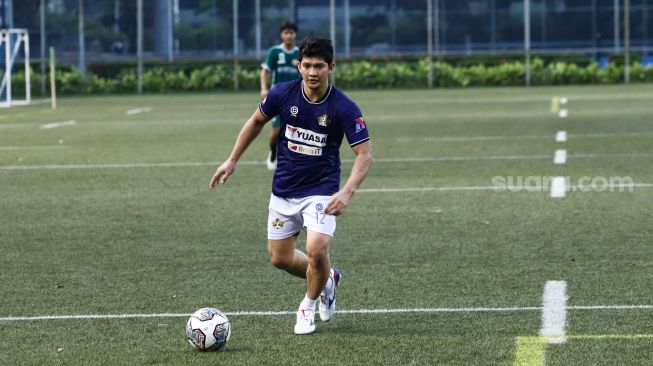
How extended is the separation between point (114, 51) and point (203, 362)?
1664 inches

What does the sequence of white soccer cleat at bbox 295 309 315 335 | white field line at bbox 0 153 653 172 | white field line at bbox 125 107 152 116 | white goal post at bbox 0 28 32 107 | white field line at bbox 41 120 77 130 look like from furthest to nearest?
white goal post at bbox 0 28 32 107
white field line at bbox 125 107 152 116
white field line at bbox 41 120 77 130
white field line at bbox 0 153 653 172
white soccer cleat at bbox 295 309 315 335

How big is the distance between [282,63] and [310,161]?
36.4ft

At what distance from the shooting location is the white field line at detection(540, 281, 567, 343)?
7.29 meters

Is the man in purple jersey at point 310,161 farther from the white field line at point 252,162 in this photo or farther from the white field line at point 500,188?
the white field line at point 252,162

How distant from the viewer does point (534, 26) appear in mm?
48750

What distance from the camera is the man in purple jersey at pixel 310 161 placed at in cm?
749

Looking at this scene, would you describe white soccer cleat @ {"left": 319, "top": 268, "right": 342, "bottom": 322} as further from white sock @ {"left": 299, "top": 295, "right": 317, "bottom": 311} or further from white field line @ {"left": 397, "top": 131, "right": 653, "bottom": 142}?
white field line @ {"left": 397, "top": 131, "right": 653, "bottom": 142}

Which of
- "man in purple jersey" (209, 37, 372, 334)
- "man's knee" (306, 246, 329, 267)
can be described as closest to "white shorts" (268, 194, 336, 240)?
"man in purple jersey" (209, 37, 372, 334)

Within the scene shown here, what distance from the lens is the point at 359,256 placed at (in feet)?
34.4

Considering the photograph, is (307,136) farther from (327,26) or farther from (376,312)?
(327,26)

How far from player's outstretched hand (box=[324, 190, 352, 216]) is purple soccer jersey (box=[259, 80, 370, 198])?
437mm

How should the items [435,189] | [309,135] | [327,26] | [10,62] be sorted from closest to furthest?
[309,135], [435,189], [10,62], [327,26]

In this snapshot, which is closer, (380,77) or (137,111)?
(137,111)

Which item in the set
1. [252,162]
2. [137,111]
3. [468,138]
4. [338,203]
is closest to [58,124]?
[137,111]
